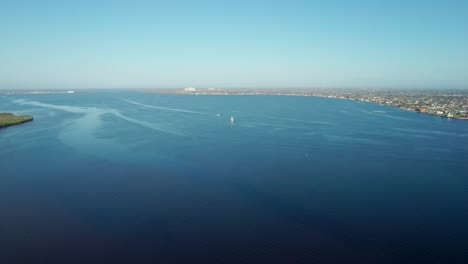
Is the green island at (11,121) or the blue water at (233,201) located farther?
the green island at (11,121)

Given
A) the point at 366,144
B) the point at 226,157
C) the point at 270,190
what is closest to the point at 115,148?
the point at 226,157

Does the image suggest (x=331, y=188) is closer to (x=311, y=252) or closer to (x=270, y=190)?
(x=270, y=190)

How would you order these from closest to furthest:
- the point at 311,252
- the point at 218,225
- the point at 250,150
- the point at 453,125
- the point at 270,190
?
the point at 311,252
the point at 218,225
the point at 270,190
the point at 250,150
the point at 453,125

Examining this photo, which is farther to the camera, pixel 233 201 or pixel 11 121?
pixel 11 121

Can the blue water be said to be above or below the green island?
below

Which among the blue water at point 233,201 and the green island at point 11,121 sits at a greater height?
the green island at point 11,121

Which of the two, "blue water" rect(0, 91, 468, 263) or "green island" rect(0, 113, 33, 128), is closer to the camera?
"blue water" rect(0, 91, 468, 263)

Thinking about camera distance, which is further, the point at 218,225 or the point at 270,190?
the point at 270,190

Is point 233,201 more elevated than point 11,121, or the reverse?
point 11,121
